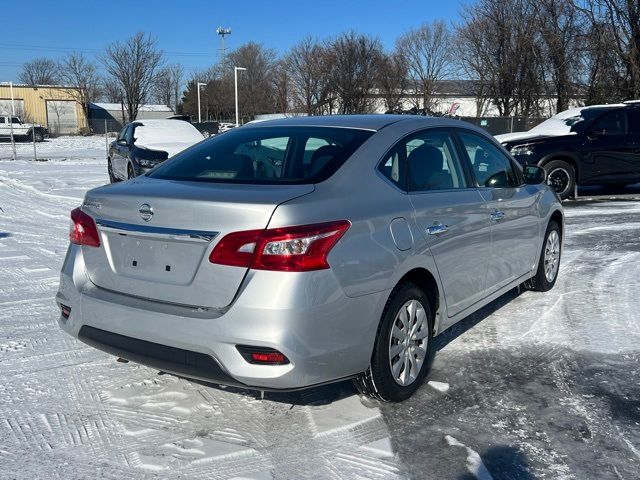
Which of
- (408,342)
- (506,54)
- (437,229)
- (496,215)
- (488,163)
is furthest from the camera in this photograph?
(506,54)

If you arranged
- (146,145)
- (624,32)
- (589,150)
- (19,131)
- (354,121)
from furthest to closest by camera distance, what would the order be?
(19,131) → (624,32) → (146,145) → (589,150) → (354,121)

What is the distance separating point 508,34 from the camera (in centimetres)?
3238

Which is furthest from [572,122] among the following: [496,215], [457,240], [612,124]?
[457,240]

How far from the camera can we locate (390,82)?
36938 mm

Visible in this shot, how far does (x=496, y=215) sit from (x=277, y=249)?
221cm

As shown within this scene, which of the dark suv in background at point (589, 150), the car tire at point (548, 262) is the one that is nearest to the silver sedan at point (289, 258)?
the car tire at point (548, 262)

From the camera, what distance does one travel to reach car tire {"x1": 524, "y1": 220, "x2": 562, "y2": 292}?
225 inches

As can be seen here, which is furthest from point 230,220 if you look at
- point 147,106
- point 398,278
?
point 147,106

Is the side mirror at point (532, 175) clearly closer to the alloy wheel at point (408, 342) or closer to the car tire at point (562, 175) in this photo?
the alloy wheel at point (408, 342)

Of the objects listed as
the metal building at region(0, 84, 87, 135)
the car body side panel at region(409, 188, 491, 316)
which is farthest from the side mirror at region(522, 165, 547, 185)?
the metal building at region(0, 84, 87, 135)

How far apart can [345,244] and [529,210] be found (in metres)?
2.65

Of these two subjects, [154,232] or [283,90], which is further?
[283,90]

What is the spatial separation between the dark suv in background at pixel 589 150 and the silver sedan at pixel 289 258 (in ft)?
25.8

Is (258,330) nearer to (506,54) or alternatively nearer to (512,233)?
(512,233)
